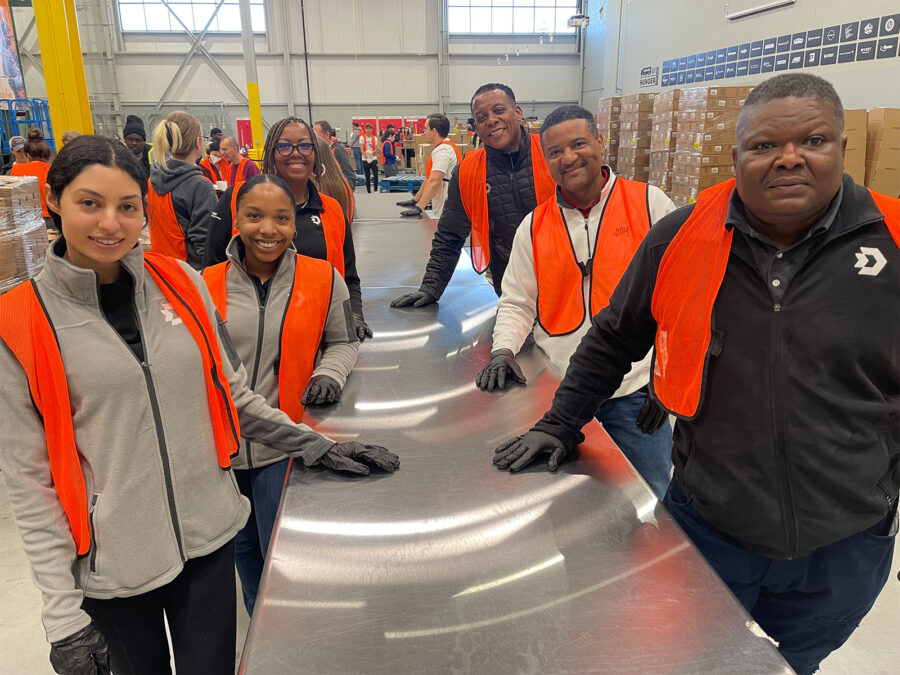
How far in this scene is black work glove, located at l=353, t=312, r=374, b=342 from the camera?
2180mm

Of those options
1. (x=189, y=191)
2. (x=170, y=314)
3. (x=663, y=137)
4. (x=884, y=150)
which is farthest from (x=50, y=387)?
(x=663, y=137)

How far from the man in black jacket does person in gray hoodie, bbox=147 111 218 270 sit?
271cm

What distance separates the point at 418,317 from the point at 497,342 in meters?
0.65

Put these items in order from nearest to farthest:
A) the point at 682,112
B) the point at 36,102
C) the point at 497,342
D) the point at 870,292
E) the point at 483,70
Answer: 1. the point at 870,292
2. the point at 497,342
3. the point at 682,112
4. the point at 36,102
5. the point at 483,70

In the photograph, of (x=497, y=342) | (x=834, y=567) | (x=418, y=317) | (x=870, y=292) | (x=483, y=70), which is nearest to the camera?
(x=870, y=292)

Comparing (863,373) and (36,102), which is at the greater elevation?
(36,102)

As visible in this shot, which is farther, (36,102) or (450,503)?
(36,102)

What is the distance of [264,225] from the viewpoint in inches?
64.3

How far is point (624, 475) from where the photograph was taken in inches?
51.2

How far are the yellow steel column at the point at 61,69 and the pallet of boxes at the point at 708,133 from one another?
226 inches

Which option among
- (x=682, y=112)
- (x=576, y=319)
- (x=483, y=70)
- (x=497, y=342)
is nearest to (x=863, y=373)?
(x=576, y=319)

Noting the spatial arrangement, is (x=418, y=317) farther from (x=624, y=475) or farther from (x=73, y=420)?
(x=73, y=420)

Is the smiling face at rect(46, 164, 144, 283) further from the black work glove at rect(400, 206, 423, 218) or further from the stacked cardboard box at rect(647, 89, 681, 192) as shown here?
the stacked cardboard box at rect(647, 89, 681, 192)

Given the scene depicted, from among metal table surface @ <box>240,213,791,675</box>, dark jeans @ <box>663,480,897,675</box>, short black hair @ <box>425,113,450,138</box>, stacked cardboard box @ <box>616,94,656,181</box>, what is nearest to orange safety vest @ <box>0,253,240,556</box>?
metal table surface @ <box>240,213,791,675</box>
